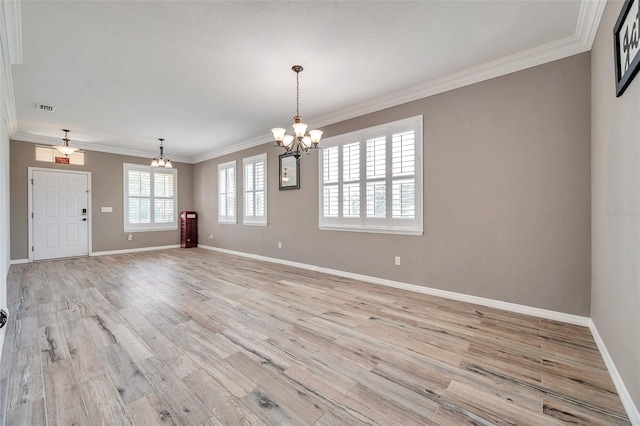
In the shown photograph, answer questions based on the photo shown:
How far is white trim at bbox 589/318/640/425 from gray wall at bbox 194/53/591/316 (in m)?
0.60

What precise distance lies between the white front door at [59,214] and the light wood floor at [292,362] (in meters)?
3.48

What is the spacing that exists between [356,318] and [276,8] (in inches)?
116

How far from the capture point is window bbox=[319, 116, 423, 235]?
375 cm

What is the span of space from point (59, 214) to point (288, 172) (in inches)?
218

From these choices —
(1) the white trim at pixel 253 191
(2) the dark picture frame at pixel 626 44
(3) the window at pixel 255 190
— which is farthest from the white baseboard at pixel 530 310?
(2) the dark picture frame at pixel 626 44

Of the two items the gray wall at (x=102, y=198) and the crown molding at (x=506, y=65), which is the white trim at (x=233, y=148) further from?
the crown molding at (x=506, y=65)

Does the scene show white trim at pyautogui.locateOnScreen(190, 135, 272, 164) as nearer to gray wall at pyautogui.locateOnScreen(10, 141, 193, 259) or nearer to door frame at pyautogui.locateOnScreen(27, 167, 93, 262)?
gray wall at pyautogui.locateOnScreen(10, 141, 193, 259)

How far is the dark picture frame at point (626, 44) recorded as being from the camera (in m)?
1.45

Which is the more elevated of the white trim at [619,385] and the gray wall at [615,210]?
the gray wall at [615,210]

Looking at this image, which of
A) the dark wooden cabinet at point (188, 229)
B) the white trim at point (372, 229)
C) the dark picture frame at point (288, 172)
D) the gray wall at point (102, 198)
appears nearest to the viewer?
the white trim at point (372, 229)

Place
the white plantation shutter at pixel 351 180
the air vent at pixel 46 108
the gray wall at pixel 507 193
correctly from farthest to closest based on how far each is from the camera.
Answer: the white plantation shutter at pixel 351 180
the air vent at pixel 46 108
the gray wall at pixel 507 193

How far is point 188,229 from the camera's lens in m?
8.05

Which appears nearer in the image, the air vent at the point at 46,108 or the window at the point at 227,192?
the air vent at the point at 46,108

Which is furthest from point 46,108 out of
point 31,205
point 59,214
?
point 59,214
